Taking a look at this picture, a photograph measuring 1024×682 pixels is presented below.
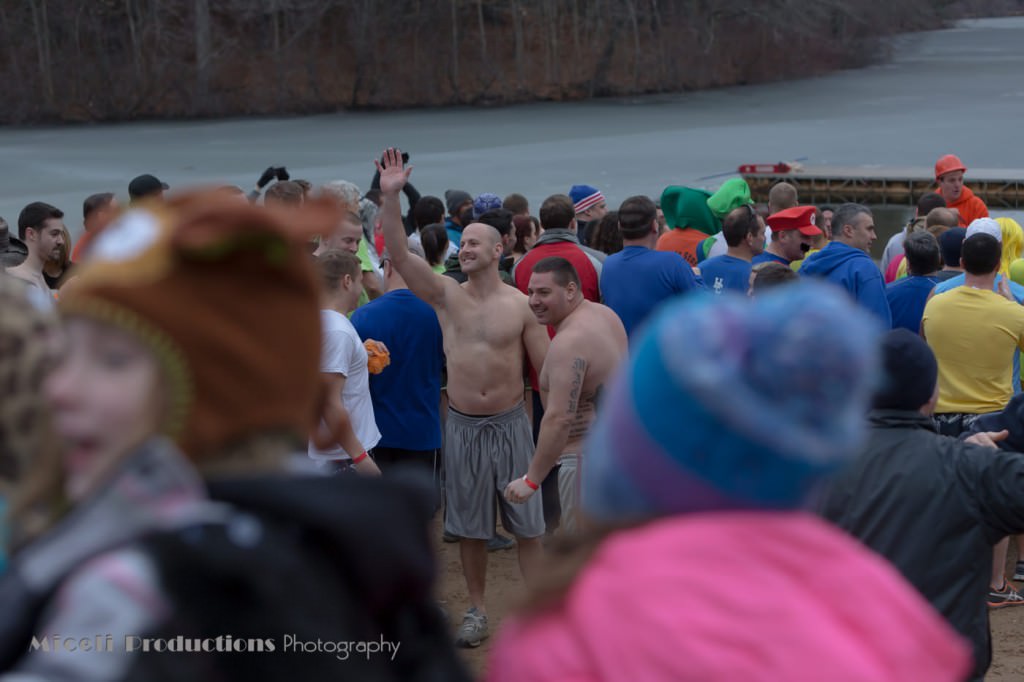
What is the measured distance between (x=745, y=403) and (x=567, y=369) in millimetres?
3365

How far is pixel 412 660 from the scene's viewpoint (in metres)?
1.39

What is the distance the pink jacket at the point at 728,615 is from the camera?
3.89 ft

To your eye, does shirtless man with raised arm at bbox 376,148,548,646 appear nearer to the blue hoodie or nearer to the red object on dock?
the blue hoodie

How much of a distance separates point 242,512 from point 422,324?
4.07m

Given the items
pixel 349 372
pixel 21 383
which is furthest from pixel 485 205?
pixel 21 383

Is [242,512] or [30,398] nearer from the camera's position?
[242,512]

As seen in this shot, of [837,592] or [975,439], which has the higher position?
[837,592]

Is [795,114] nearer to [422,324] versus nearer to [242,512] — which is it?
[422,324]

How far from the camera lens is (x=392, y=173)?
501 cm

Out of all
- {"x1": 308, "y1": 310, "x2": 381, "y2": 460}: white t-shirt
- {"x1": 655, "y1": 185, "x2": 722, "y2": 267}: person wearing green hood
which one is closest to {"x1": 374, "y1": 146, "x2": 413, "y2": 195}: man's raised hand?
{"x1": 308, "y1": 310, "x2": 381, "y2": 460}: white t-shirt

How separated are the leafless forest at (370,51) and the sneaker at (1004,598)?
933 inches

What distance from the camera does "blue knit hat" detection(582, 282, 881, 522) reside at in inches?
48.9

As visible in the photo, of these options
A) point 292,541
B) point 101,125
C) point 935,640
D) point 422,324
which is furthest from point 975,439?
point 101,125

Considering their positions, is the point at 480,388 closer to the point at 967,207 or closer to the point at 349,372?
the point at 349,372
